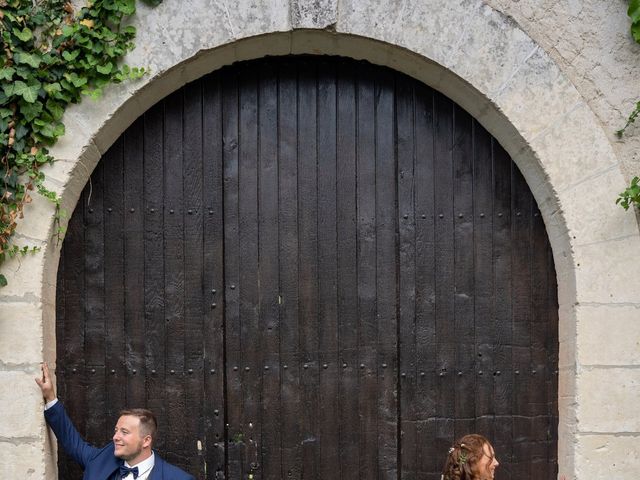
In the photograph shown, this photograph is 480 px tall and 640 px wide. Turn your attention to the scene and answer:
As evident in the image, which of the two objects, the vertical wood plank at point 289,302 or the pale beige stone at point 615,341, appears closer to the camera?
the pale beige stone at point 615,341

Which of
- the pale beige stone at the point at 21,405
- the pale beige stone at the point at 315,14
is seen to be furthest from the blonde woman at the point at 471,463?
the pale beige stone at the point at 315,14

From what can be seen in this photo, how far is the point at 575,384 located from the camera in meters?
3.30

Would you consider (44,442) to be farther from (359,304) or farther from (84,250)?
(359,304)

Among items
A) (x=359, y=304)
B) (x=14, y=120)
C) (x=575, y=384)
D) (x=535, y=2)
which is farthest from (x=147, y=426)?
(x=535, y=2)

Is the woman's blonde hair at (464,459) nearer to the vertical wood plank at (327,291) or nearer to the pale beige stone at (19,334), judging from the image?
the vertical wood plank at (327,291)

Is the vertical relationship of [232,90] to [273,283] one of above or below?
above

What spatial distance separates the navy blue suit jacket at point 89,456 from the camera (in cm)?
316

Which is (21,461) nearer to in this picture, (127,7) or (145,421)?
(145,421)

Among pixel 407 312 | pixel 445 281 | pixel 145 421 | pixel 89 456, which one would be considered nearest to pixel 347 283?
pixel 407 312

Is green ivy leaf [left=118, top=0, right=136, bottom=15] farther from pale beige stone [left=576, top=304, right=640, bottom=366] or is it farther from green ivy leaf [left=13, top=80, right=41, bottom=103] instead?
pale beige stone [left=576, top=304, right=640, bottom=366]

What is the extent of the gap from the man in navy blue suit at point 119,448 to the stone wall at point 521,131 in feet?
0.21

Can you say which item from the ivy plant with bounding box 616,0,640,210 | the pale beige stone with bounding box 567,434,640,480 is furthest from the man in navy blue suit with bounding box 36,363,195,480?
the ivy plant with bounding box 616,0,640,210

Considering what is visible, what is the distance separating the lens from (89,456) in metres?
3.22

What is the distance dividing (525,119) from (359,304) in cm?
110
